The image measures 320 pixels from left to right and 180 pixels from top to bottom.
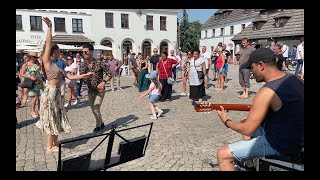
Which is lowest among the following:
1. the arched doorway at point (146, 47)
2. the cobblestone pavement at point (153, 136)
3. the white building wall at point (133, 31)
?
the cobblestone pavement at point (153, 136)

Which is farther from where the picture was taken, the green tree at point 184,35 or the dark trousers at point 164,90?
the green tree at point 184,35

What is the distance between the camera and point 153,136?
6066 millimetres

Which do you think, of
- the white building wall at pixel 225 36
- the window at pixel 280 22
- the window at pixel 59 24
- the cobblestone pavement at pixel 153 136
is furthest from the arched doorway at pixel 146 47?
the cobblestone pavement at pixel 153 136

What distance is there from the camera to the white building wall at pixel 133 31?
32.9 metres

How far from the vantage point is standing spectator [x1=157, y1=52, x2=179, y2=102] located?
9.82 m

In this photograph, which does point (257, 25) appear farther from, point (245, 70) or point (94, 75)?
point (94, 75)

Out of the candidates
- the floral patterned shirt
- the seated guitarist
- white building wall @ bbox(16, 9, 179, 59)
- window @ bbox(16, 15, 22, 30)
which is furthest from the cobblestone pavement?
white building wall @ bbox(16, 9, 179, 59)

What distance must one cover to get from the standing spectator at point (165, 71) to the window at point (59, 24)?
24595 mm

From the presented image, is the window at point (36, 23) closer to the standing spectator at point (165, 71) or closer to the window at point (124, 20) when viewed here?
the window at point (124, 20)

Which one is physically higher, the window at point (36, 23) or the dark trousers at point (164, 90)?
the window at point (36, 23)

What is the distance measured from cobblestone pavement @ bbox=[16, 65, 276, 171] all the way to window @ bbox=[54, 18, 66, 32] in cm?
2373

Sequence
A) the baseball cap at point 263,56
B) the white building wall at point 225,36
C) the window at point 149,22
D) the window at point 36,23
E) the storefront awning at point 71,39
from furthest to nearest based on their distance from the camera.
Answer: the white building wall at point 225,36
the window at point 149,22
the storefront awning at point 71,39
the window at point 36,23
the baseball cap at point 263,56
